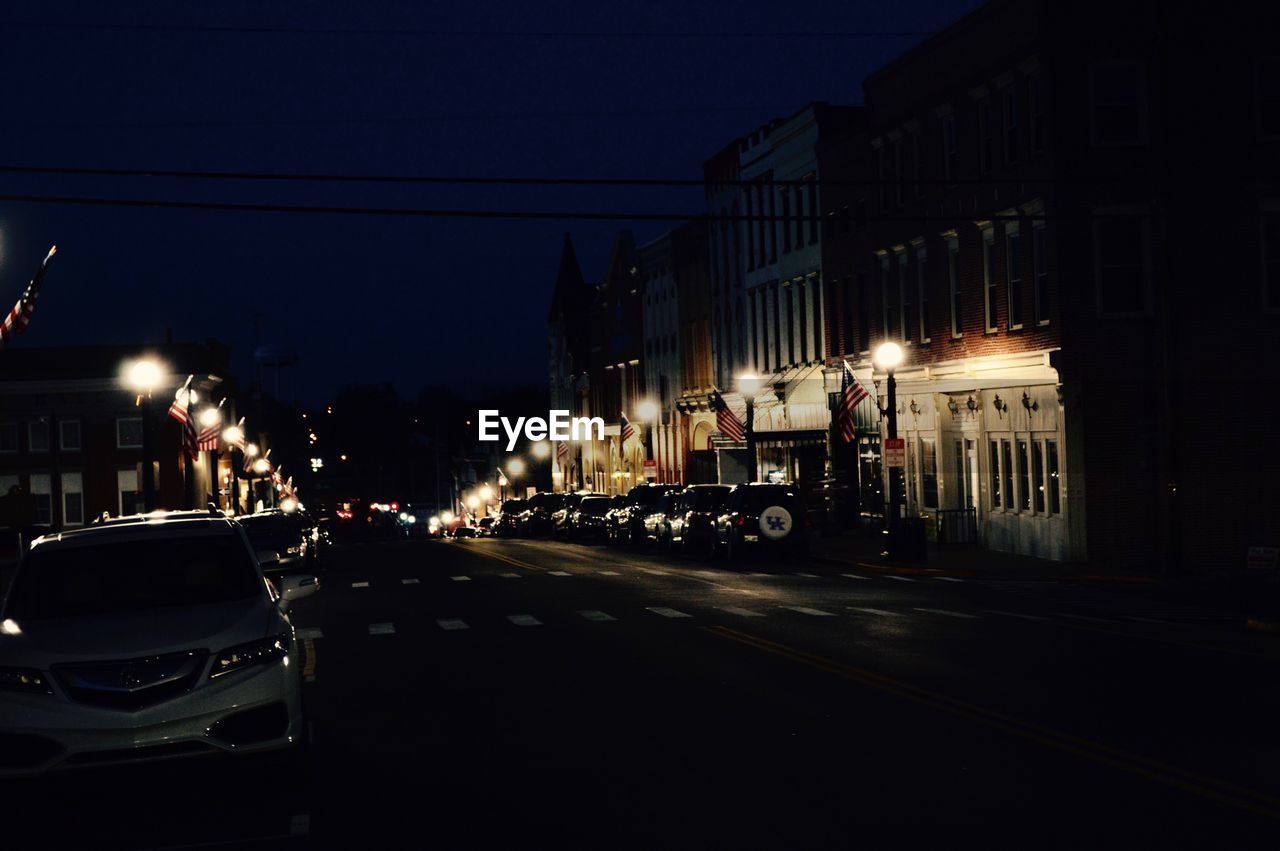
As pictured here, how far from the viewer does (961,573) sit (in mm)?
35062

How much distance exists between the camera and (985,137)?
4134cm

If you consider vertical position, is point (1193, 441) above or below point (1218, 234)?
below

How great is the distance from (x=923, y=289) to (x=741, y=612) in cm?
2299

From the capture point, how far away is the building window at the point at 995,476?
41356 millimetres

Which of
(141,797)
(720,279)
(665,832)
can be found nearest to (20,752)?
(141,797)

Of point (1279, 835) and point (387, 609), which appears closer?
point (1279, 835)

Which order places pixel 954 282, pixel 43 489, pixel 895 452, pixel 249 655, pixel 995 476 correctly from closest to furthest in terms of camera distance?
pixel 249 655 → pixel 895 452 → pixel 995 476 → pixel 954 282 → pixel 43 489

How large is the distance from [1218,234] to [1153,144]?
233cm

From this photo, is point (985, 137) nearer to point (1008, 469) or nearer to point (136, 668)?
point (1008, 469)

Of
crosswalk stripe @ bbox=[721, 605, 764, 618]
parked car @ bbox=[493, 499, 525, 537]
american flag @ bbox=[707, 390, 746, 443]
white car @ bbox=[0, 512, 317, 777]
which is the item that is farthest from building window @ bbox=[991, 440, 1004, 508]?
parked car @ bbox=[493, 499, 525, 537]

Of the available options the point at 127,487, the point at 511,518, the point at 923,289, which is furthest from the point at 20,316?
the point at 127,487

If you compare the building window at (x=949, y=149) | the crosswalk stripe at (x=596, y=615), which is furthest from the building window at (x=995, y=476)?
the crosswalk stripe at (x=596, y=615)

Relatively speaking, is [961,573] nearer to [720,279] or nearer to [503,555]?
[503,555]

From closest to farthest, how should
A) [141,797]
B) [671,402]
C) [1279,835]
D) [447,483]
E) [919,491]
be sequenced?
1. [1279,835]
2. [141,797]
3. [919,491]
4. [671,402]
5. [447,483]
